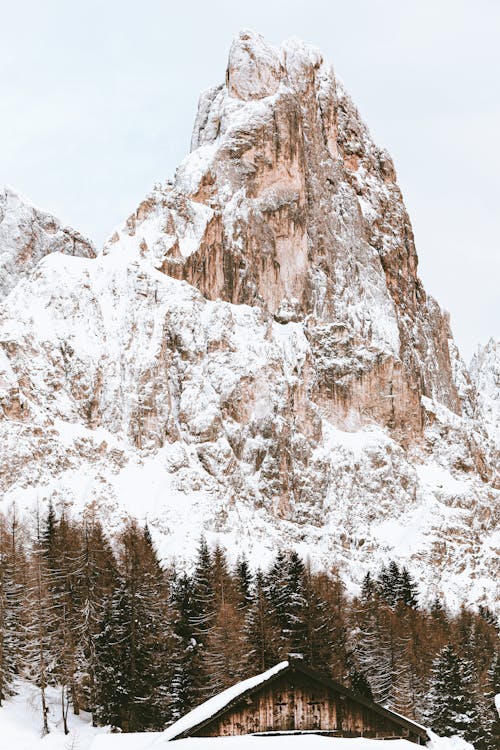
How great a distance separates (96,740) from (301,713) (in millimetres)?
6665

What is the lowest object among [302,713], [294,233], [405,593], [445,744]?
[302,713]

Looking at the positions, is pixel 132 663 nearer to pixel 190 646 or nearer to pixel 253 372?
pixel 190 646

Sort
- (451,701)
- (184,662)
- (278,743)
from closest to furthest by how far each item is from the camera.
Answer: (278,743) < (184,662) < (451,701)

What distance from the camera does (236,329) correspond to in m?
150

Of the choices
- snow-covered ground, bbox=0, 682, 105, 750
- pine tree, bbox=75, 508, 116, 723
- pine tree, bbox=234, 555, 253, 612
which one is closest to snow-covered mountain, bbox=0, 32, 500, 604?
pine tree, bbox=234, 555, 253, 612

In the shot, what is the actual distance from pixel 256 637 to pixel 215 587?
1991 cm

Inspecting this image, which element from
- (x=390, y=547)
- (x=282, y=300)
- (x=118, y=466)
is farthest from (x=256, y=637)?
(x=282, y=300)

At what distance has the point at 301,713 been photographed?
30750mm

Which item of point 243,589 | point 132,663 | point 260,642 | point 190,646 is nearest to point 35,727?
point 132,663

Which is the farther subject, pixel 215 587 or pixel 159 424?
pixel 159 424

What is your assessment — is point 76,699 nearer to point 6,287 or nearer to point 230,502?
point 230,502

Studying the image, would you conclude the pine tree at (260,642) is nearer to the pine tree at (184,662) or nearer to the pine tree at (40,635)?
the pine tree at (184,662)

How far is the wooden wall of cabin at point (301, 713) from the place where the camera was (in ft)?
100

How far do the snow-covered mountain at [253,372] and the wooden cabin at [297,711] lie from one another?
90915 millimetres
